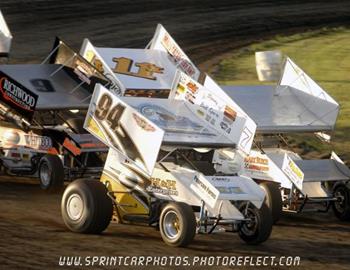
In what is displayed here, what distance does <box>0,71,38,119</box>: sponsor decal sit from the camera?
Answer: 18352 millimetres

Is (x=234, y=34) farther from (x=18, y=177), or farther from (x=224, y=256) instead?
(x=224, y=256)

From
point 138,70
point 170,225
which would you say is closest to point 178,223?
point 170,225

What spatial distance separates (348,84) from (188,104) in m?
15.0

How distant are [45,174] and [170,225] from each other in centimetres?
487

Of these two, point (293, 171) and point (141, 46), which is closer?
point (293, 171)

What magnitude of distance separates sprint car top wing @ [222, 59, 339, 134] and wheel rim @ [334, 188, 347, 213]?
114cm

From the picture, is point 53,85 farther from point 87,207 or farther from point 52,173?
point 87,207

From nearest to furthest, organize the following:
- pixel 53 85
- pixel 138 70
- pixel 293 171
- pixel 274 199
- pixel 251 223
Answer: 1. pixel 251 223
2. pixel 274 199
3. pixel 293 171
4. pixel 53 85
5. pixel 138 70

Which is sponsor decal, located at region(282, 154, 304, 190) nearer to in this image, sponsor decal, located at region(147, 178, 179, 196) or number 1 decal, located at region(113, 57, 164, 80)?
sponsor decal, located at region(147, 178, 179, 196)

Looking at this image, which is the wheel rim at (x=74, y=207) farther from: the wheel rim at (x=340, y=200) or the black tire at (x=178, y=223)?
the wheel rim at (x=340, y=200)

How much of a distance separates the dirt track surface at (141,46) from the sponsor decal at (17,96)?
56.4 inches

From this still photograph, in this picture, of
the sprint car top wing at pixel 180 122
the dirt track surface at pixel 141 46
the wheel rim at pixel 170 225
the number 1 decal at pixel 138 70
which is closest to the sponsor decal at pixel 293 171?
the dirt track surface at pixel 141 46

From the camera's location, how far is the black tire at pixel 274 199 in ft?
53.4

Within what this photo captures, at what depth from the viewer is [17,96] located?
60.5 feet
